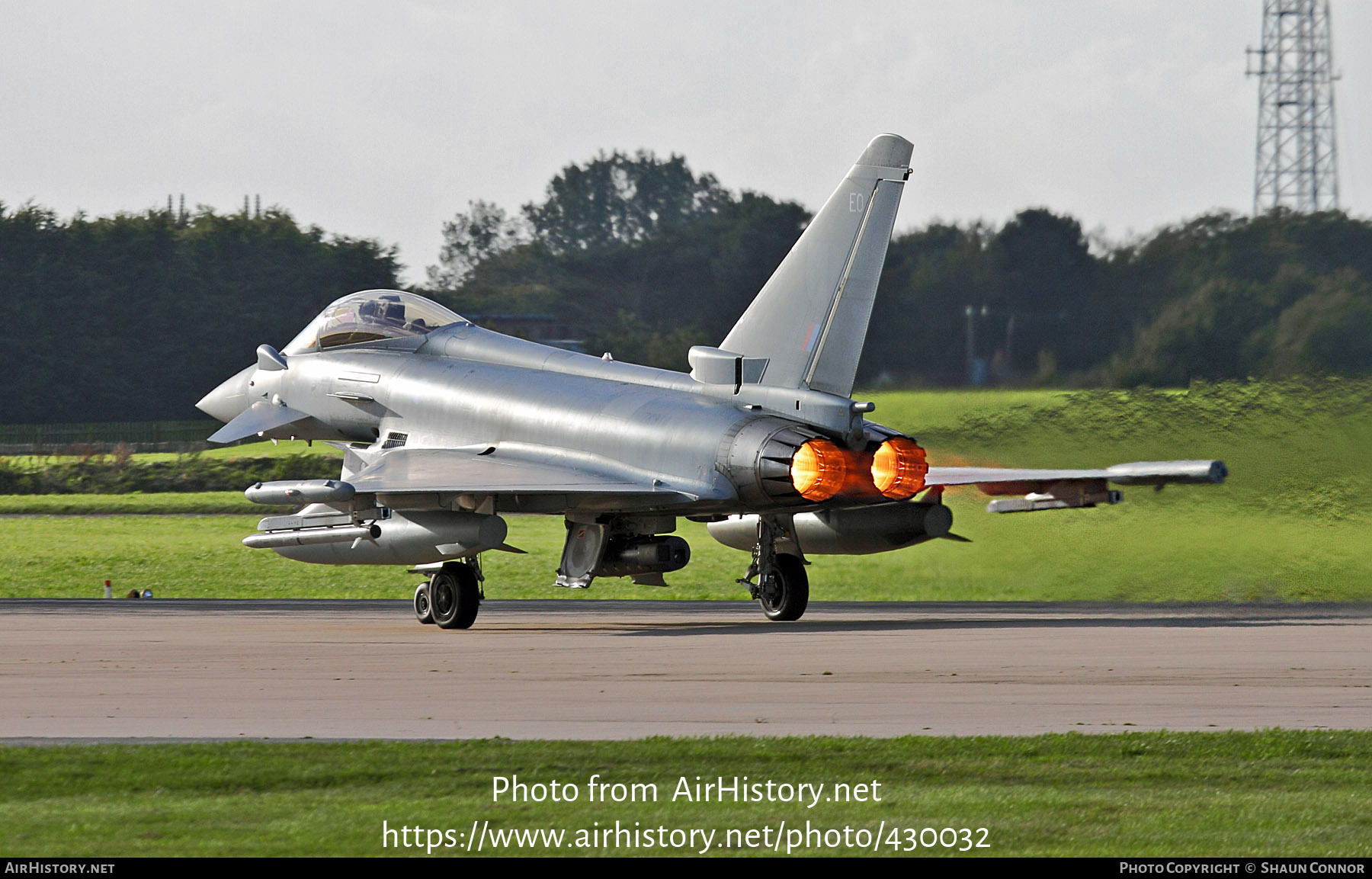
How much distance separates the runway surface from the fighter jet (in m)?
0.99

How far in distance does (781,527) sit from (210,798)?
1391 centimetres

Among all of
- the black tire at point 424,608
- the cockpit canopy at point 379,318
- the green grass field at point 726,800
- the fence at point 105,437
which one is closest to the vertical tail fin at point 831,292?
the black tire at point 424,608

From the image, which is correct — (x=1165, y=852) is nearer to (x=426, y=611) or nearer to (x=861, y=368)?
(x=426, y=611)

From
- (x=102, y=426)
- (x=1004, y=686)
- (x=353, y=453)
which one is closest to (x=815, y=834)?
(x=1004, y=686)

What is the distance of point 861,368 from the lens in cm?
2791

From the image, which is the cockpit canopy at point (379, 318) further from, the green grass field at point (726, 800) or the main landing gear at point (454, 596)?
the green grass field at point (726, 800)

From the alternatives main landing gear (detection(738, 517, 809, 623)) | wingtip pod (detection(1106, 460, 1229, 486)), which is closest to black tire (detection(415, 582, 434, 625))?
main landing gear (detection(738, 517, 809, 623))

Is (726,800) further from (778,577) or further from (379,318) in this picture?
(379,318)

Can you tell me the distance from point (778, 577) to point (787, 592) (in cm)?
22

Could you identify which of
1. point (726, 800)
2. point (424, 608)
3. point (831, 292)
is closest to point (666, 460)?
point (831, 292)

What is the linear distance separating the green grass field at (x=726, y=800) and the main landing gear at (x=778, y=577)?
38.0ft

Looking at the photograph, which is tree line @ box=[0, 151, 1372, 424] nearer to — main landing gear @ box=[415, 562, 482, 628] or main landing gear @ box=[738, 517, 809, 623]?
main landing gear @ box=[738, 517, 809, 623]

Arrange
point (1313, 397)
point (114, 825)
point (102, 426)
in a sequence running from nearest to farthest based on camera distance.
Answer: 1. point (114, 825)
2. point (1313, 397)
3. point (102, 426)

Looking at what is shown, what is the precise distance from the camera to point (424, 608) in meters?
21.1
